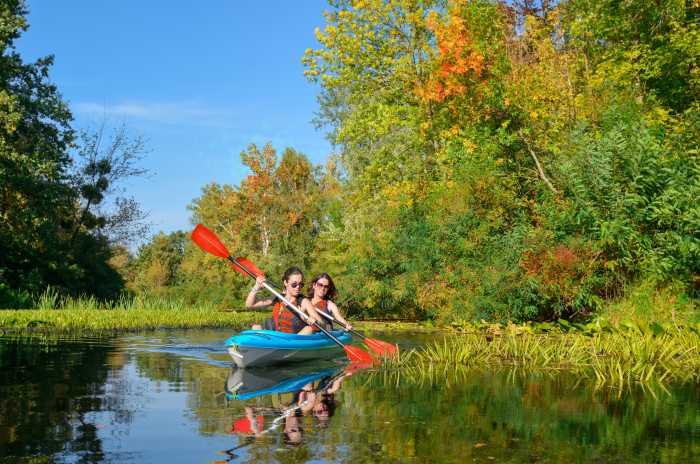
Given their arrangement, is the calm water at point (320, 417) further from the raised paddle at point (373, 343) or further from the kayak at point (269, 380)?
the raised paddle at point (373, 343)

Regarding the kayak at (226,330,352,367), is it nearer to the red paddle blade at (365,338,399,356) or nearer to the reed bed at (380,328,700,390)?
the red paddle blade at (365,338,399,356)

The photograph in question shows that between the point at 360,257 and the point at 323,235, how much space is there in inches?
386

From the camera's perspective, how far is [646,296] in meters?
16.9

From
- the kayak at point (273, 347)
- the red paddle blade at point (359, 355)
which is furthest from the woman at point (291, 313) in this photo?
the red paddle blade at point (359, 355)

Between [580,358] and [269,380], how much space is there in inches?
212

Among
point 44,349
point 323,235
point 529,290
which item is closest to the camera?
point 44,349

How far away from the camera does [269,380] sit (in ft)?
37.2

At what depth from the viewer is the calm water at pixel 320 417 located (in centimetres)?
601

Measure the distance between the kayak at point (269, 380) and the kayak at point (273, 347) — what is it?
7.8 inches

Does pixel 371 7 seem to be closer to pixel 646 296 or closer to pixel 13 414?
pixel 646 296

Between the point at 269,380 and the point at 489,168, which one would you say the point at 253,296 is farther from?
the point at 489,168

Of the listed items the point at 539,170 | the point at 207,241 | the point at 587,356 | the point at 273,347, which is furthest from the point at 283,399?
the point at 539,170

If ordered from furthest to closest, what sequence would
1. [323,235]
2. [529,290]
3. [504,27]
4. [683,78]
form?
[323,235]
[504,27]
[683,78]
[529,290]

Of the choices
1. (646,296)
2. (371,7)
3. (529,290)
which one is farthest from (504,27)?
(646,296)
